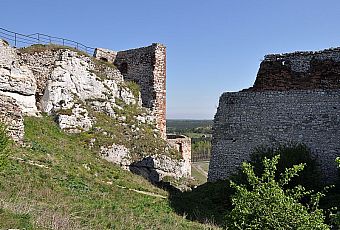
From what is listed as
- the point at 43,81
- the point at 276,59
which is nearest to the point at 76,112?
the point at 43,81

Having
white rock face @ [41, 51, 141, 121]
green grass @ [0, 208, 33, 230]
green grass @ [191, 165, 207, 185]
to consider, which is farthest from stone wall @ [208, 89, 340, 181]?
green grass @ [0, 208, 33, 230]

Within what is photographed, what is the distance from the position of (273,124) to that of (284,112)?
620mm

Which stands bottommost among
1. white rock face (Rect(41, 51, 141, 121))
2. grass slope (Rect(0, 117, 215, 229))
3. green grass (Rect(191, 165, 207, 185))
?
green grass (Rect(191, 165, 207, 185))

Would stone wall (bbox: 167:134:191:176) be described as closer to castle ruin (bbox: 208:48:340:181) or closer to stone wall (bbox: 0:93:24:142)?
castle ruin (bbox: 208:48:340:181)

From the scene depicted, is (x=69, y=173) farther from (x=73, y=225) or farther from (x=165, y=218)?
(x=73, y=225)

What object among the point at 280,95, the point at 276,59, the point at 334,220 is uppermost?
the point at 276,59

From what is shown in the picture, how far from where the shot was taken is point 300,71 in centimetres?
1477

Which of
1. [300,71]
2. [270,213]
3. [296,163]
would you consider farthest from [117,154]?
[270,213]

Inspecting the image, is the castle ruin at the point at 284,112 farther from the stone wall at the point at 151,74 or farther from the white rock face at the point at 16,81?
the white rock face at the point at 16,81

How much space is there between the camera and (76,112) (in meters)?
19.5

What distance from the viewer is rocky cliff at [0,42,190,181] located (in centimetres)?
1867

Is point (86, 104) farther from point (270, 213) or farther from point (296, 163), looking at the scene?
point (270, 213)

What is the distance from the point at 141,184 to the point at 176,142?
Answer: 7.33 meters

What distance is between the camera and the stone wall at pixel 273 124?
13800 mm
